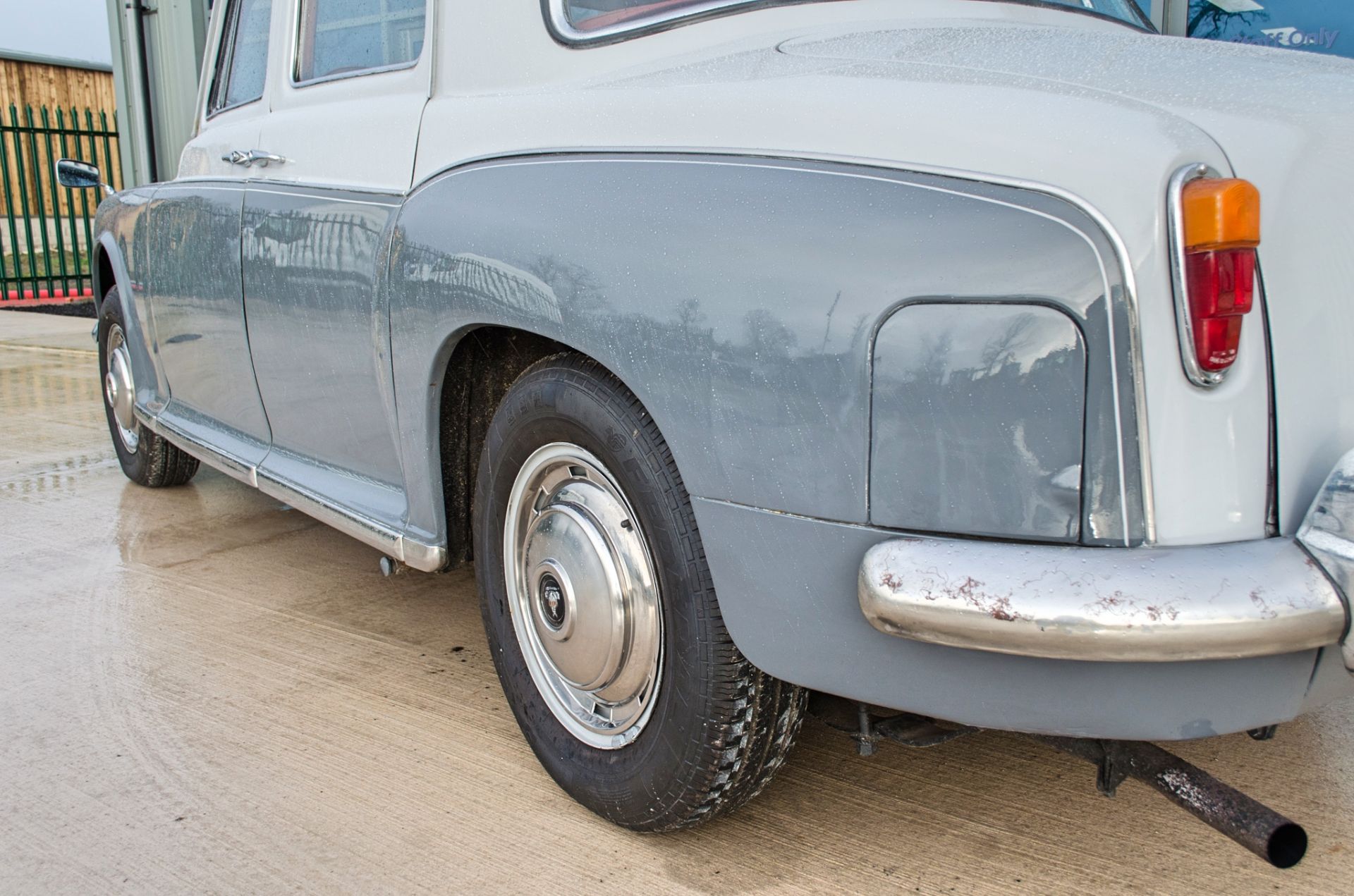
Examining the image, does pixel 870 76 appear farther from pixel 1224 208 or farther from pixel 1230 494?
pixel 1230 494

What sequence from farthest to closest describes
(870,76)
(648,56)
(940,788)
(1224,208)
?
(940,788) → (648,56) → (870,76) → (1224,208)

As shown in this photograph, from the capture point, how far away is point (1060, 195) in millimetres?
1440

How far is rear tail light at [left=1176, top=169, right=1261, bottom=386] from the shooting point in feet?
4.57

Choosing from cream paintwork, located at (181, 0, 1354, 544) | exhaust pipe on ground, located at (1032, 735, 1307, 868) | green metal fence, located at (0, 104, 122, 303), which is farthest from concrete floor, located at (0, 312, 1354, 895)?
green metal fence, located at (0, 104, 122, 303)

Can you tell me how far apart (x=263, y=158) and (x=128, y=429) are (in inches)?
85.0

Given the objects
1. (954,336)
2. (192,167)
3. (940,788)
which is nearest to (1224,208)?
(954,336)

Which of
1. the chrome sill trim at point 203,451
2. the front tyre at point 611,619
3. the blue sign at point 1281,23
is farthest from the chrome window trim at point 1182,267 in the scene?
the blue sign at point 1281,23

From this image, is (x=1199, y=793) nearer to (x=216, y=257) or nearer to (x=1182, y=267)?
(x=1182, y=267)

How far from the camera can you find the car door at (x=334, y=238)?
2.50m

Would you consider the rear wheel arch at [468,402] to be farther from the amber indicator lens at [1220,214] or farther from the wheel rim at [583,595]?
the amber indicator lens at [1220,214]

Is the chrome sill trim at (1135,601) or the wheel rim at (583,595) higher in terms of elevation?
the chrome sill trim at (1135,601)

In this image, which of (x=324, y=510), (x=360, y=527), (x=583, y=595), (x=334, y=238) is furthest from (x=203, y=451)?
(x=583, y=595)

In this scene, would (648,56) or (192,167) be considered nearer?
(648,56)

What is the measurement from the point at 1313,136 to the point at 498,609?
164 centimetres
